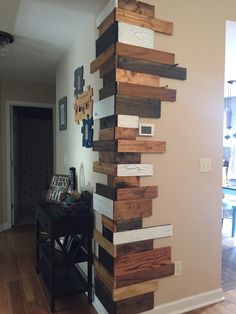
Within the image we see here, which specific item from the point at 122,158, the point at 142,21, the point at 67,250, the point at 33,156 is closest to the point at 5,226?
the point at 33,156

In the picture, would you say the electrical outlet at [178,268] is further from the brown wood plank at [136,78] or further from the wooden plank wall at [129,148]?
the brown wood plank at [136,78]

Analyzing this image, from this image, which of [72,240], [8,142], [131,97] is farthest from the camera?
[8,142]

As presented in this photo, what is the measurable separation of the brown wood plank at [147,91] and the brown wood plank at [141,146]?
34cm

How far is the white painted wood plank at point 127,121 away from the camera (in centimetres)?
190

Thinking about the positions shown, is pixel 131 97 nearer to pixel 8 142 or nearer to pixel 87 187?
pixel 87 187

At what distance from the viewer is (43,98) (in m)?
4.70

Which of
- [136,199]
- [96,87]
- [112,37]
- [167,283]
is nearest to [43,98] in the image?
[96,87]

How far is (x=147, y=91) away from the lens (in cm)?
199

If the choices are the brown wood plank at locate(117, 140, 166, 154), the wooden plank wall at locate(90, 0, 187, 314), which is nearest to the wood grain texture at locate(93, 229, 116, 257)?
the wooden plank wall at locate(90, 0, 187, 314)

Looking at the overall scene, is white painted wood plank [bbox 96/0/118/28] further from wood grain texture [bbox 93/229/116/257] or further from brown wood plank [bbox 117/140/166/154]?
wood grain texture [bbox 93/229/116/257]

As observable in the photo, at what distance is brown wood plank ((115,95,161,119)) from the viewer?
74.7 inches

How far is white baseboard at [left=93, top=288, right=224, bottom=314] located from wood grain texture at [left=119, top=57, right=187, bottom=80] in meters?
1.81

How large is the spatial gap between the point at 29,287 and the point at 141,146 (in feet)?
5.93

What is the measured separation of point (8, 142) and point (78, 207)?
2724 mm
